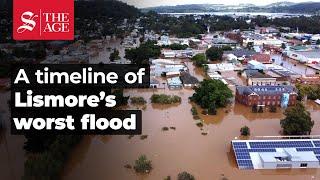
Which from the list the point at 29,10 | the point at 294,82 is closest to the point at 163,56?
the point at 294,82

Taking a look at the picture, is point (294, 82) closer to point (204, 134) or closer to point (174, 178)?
point (204, 134)

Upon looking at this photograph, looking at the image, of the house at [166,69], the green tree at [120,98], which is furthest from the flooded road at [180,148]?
the house at [166,69]

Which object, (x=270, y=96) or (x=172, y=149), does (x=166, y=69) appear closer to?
(x=270, y=96)

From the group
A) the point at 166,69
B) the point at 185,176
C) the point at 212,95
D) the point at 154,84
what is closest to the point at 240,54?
the point at 166,69

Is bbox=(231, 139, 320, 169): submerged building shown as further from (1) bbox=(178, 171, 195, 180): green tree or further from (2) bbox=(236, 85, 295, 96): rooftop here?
(2) bbox=(236, 85, 295, 96): rooftop

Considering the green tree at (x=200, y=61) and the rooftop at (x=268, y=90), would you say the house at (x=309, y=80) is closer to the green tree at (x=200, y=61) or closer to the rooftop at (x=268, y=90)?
the rooftop at (x=268, y=90)

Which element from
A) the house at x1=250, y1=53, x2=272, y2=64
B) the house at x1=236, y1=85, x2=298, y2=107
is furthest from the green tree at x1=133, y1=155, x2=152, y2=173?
the house at x1=250, y1=53, x2=272, y2=64
